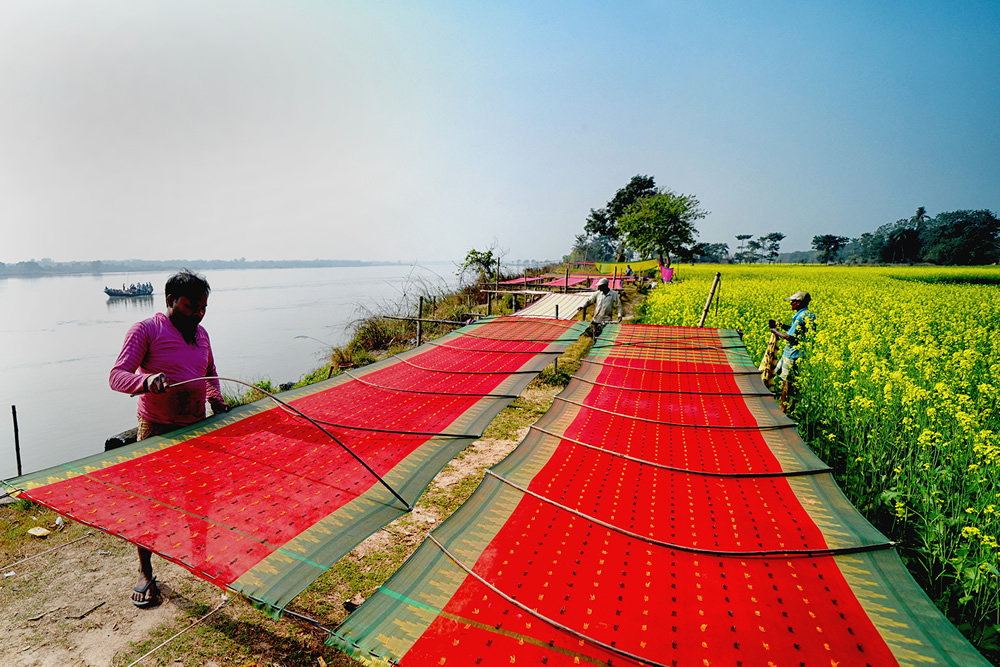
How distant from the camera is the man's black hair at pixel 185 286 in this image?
2.40m

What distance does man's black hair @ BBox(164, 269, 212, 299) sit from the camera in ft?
7.88

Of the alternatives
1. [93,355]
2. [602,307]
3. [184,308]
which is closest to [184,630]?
[184,308]

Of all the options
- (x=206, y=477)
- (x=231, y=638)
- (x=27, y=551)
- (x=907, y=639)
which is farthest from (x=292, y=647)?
(x=907, y=639)

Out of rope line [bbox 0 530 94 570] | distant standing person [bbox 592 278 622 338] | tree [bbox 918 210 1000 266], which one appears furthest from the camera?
tree [bbox 918 210 1000 266]

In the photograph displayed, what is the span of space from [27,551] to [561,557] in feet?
12.5

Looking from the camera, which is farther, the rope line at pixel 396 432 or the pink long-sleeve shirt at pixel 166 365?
the rope line at pixel 396 432

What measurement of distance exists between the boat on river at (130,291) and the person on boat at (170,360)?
1525 inches

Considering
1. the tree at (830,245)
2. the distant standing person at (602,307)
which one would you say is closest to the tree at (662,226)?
the distant standing person at (602,307)

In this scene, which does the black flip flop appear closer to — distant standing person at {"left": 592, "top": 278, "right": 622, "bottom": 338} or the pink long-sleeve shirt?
the pink long-sleeve shirt

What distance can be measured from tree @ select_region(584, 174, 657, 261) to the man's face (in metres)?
40.3

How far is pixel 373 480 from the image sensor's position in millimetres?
2119

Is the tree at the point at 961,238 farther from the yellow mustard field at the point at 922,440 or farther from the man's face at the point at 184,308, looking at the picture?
the man's face at the point at 184,308

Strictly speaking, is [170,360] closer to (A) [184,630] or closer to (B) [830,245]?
(A) [184,630]

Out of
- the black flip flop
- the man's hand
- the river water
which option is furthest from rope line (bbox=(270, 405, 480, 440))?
the river water
